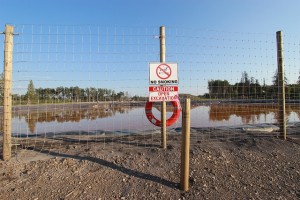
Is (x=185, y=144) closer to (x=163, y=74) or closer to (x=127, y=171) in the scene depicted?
(x=127, y=171)

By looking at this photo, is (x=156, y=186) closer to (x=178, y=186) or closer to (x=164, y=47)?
(x=178, y=186)

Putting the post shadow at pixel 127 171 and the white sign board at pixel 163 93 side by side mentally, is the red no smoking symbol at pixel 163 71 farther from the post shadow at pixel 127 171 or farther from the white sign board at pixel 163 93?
the post shadow at pixel 127 171

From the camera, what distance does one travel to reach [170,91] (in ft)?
15.1

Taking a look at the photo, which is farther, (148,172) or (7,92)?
(7,92)

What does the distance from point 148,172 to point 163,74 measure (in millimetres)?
1811

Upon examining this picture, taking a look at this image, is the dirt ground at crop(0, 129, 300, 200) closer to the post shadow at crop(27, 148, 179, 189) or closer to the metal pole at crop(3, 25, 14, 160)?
the post shadow at crop(27, 148, 179, 189)

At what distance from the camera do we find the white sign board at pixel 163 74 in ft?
14.8

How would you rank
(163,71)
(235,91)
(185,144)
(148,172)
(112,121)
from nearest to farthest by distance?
(185,144), (148,172), (163,71), (235,91), (112,121)

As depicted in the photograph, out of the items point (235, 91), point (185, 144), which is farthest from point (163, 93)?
point (235, 91)

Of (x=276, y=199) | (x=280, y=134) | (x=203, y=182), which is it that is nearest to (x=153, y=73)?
(x=203, y=182)

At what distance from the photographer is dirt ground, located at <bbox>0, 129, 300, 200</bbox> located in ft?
11.3

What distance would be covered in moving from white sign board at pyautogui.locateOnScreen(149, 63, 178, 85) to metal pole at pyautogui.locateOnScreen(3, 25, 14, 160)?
2.61m

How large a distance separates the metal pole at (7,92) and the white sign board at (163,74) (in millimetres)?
2613

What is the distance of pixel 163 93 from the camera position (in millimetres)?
4566
